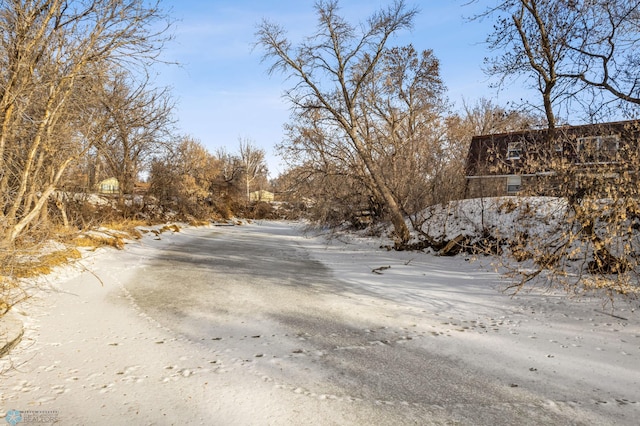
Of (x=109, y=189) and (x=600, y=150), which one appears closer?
(x=600, y=150)

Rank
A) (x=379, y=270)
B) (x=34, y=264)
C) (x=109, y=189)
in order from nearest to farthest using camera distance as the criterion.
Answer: (x=34, y=264), (x=379, y=270), (x=109, y=189)

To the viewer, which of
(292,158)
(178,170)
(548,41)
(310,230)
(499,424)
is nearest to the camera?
(499,424)

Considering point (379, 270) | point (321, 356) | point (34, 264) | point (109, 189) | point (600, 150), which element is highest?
point (109, 189)

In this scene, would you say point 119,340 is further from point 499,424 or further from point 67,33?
point 67,33

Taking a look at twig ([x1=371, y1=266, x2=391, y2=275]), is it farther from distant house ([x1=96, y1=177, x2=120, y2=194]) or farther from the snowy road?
distant house ([x1=96, y1=177, x2=120, y2=194])

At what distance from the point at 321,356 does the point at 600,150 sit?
5779mm

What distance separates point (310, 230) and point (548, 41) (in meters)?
13.9

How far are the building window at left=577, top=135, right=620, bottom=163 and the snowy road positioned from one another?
2.37 m

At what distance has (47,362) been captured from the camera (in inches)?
150

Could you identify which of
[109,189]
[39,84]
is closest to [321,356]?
[39,84]

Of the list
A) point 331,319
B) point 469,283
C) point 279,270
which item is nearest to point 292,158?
point 279,270

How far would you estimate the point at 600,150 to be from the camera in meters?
6.29

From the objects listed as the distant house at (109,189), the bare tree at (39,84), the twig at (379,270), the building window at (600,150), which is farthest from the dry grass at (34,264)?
the distant house at (109,189)

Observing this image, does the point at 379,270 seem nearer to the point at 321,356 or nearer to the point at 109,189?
the point at 321,356
